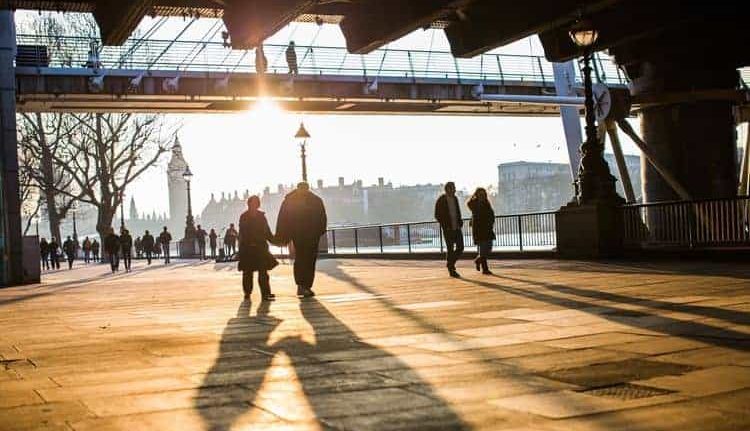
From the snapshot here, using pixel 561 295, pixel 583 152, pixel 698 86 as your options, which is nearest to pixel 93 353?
pixel 561 295

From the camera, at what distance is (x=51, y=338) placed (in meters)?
8.75

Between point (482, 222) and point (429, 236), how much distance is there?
612 inches

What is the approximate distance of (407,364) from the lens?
5.91m

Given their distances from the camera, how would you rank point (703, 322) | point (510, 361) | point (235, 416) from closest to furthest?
1. point (235, 416)
2. point (510, 361)
3. point (703, 322)

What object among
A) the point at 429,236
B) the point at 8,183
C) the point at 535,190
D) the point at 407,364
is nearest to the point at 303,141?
the point at 429,236

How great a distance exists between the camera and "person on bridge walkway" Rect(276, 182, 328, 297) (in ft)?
42.2

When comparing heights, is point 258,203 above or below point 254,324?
above

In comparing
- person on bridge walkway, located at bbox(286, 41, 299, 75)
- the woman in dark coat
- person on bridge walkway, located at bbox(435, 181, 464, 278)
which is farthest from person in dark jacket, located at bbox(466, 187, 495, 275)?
person on bridge walkway, located at bbox(286, 41, 299, 75)

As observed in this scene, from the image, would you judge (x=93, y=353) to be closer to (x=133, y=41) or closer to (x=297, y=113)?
(x=133, y=41)

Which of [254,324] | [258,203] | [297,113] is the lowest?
[254,324]

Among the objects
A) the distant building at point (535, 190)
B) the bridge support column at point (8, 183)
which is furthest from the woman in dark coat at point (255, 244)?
the distant building at point (535, 190)

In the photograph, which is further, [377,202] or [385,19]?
[377,202]

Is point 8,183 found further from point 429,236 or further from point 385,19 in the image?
point 385,19

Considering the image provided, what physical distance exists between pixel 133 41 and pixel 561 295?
Result: 3355 cm
